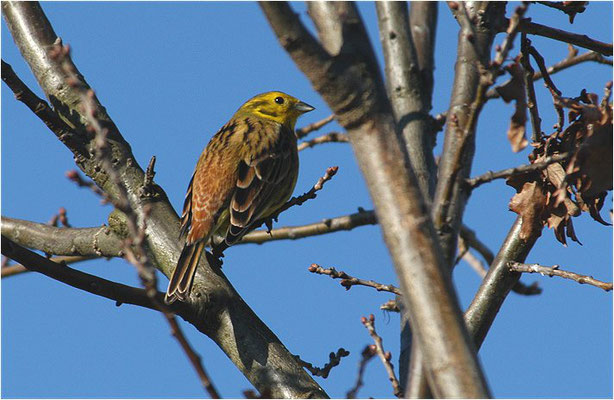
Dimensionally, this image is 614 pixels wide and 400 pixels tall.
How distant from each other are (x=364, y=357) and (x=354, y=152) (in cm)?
146

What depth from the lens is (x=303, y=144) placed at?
20.0 feet

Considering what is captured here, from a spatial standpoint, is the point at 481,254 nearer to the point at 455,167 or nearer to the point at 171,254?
the point at 171,254

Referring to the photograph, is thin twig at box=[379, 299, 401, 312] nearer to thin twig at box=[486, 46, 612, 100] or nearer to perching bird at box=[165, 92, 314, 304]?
perching bird at box=[165, 92, 314, 304]

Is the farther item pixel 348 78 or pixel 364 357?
pixel 364 357

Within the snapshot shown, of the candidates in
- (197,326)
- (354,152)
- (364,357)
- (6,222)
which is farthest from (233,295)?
(354,152)

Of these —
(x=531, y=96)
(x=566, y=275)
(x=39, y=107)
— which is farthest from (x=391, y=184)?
(x=39, y=107)

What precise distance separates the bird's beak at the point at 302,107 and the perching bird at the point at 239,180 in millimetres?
260

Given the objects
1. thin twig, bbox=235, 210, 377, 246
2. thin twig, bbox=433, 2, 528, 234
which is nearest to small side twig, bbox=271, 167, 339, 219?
thin twig, bbox=235, 210, 377, 246

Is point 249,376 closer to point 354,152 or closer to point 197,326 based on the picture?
point 197,326

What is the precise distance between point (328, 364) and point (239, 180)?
216cm

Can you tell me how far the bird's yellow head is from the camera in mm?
7328

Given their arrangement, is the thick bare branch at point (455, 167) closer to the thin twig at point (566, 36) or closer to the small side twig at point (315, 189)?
the thin twig at point (566, 36)

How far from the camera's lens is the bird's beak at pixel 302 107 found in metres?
7.30

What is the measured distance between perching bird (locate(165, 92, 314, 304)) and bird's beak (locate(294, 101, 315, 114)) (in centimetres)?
26
